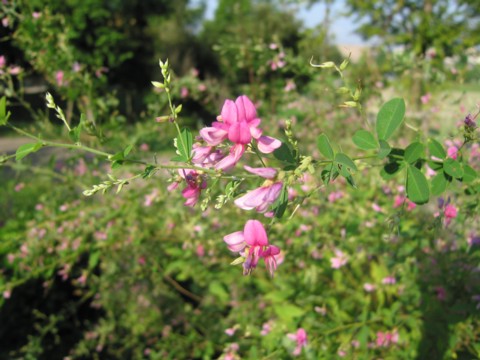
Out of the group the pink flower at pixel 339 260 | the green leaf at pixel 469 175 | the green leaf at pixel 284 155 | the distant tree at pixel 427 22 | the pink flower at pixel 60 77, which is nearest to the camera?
the green leaf at pixel 284 155

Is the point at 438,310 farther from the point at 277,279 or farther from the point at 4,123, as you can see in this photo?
the point at 4,123

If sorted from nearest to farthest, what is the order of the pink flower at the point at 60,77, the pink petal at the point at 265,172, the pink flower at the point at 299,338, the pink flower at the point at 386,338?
the pink petal at the point at 265,172
the pink flower at the point at 299,338
the pink flower at the point at 386,338
the pink flower at the point at 60,77

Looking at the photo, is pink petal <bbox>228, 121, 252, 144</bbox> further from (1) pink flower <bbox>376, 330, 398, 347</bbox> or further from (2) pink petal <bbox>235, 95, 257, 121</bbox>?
(1) pink flower <bbox>376, 330, 398, 347</bbox>

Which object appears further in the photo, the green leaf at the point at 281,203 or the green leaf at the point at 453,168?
the green leaf at the point at 453,168

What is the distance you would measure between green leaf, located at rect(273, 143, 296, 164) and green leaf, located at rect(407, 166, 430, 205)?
206 millimetres

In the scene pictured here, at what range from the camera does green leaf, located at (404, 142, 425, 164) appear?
31.1 inches

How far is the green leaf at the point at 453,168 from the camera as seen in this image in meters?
0.80

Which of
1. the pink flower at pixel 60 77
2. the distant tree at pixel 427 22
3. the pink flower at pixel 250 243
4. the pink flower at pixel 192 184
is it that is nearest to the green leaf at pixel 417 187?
the pink flower at pixel 250 243

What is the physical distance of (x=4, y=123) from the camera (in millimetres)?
774

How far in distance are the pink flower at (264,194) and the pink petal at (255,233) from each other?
53mm

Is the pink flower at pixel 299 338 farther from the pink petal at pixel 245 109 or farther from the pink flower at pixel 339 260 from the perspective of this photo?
the pink petal at pixel 245 109

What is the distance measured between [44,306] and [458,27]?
10.9m

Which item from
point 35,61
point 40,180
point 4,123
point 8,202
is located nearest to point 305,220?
point 4,123

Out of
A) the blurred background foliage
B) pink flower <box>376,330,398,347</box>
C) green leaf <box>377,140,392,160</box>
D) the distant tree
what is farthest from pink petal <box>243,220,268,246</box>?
the distant tree
